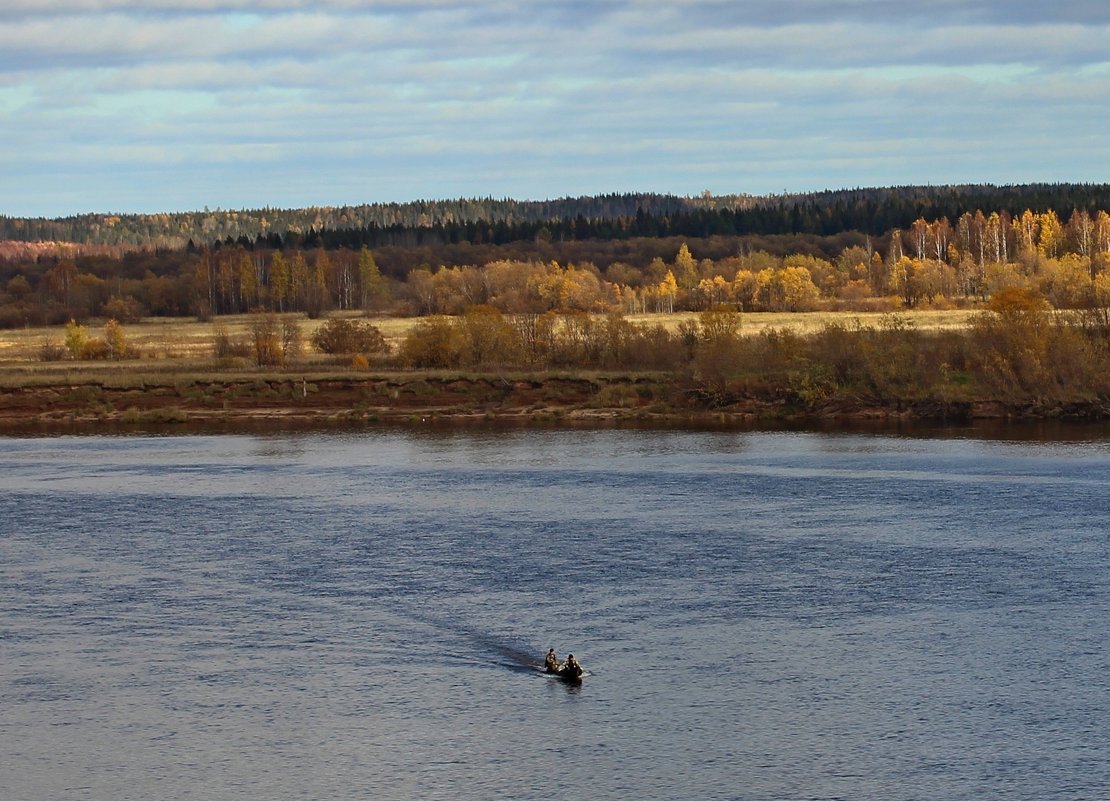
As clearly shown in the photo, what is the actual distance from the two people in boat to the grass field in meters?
51.6

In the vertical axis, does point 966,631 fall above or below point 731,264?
below

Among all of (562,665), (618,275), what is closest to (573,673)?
(562,665)

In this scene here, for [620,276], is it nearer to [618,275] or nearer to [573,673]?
[618,275]

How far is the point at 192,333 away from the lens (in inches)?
4242

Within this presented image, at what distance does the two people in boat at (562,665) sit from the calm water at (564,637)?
306 millimetres

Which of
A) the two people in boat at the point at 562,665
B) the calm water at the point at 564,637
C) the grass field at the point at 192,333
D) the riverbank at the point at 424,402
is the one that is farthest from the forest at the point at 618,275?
the two people in boat at the point at 562,665

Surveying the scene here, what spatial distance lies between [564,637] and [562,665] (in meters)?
2.22

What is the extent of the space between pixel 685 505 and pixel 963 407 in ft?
88.6

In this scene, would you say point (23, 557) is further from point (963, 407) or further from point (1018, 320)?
point (1018, 320)

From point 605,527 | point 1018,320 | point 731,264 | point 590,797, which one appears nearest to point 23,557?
point 605,527

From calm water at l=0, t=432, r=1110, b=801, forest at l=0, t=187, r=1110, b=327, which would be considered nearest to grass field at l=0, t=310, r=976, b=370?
forest at l=0, t=187, r=1110, b=327

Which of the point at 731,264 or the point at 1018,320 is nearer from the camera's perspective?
the point at 1018,320

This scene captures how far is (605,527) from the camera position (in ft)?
119

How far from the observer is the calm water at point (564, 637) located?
20.0 meters
